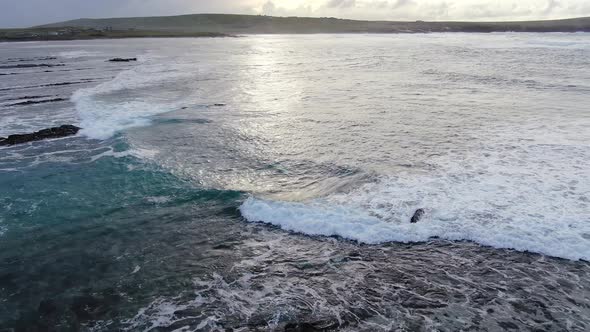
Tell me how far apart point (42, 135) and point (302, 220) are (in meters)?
11.4

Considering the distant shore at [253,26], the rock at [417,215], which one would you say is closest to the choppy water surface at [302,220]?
the rock at [417,215]

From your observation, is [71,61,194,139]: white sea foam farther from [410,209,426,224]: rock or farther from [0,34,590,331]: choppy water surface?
[410,209,426,224]: rock

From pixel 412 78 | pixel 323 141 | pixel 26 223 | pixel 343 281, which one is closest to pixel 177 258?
pixel 343 281

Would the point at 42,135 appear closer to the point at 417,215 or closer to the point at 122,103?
the point at 122,103

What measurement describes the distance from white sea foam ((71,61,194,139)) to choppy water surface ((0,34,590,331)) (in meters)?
0.22

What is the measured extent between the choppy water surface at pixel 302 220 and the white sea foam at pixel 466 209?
0.14 feet

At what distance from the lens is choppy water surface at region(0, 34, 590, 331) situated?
629 centimetres

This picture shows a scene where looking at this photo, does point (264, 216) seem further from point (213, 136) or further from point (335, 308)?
point (213, 136)

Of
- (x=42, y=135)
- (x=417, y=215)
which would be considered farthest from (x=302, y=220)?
(x=42, y=135)

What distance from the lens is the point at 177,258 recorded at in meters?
7.65

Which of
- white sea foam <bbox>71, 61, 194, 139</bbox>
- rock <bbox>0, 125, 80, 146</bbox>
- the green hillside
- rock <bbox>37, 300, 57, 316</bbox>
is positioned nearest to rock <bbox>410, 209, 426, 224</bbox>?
rock <bbox>37, 300, 57, 316</bbox>

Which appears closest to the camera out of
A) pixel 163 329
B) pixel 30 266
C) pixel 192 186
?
pixel 163 329

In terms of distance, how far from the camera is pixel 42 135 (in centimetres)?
1555

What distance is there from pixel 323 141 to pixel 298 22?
155m
